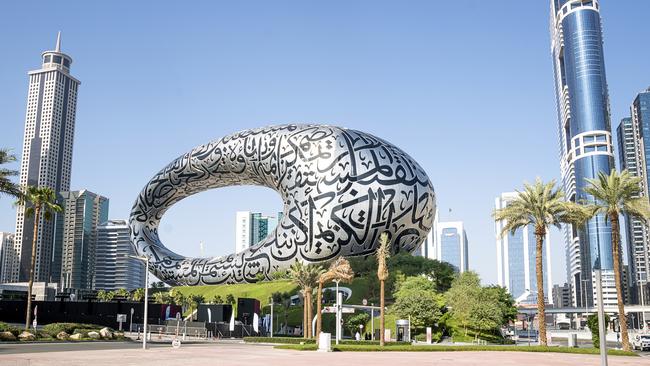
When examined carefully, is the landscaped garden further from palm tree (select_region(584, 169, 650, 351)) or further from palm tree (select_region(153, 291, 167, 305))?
palm tree (select_region(153, 291, 167, 305))

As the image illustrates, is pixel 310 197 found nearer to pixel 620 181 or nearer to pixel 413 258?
pixel 413 258

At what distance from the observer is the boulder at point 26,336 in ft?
133

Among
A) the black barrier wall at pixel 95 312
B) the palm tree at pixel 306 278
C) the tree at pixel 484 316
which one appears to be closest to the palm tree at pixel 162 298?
the black barrier wall at pixel 95 312

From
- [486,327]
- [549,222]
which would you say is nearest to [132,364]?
[549,222]

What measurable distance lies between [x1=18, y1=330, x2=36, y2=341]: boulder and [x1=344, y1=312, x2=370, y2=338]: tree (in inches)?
1347

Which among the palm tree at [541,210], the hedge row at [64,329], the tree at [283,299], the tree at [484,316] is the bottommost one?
the hedge row at [64,329]

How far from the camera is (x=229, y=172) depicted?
81.1 metres

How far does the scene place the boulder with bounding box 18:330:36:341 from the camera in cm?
4066

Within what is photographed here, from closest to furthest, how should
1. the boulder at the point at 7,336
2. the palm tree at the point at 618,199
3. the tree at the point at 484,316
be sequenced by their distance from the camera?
1. the boulder at the point at 7,336
2. the palm tree at the point at 618,199
3. the tree at the point at 484,316

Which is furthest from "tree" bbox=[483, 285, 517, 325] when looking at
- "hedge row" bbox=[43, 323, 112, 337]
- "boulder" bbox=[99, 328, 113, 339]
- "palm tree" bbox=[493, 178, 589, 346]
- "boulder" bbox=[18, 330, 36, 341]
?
"boulder" bbox=[18, 330, 36, 341]

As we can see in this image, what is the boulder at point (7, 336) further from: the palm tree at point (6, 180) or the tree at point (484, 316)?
the tree at point (484, 316)

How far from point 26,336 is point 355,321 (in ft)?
115

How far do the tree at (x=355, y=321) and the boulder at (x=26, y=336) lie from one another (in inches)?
1347

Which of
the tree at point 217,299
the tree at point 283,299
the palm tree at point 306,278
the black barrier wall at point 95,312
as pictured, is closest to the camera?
the palm tree at point 306,278
